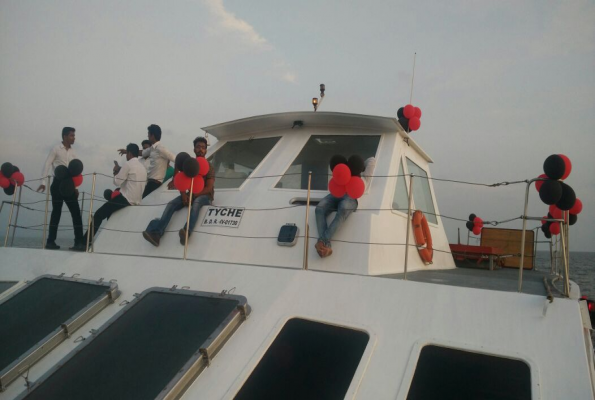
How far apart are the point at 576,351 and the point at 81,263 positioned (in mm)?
Answer: 4570

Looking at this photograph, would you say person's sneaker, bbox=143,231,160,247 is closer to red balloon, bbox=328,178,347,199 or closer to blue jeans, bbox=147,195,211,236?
blue jeans, bbox=147,195,211,236

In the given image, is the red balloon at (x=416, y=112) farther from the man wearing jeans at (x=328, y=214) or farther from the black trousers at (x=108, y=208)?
the black trousers at (x=108, y=208)

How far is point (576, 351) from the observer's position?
8.75 ft

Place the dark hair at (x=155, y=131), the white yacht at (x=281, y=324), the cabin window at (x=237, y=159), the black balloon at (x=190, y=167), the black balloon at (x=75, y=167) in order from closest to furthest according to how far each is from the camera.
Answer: the white yacht at (x=281, y=324) < the black balloon at (x=190, y=167) < the cabin window at (x=237, y=159) < the black balloon at (x=75, y=167) < the dark hair at (x=155, y=131)

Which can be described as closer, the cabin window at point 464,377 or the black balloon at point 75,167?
the cabin window at point 464,377

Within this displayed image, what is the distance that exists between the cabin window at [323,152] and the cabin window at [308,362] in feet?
7.40

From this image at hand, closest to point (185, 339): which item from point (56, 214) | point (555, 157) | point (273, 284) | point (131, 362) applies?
point (131, 362)

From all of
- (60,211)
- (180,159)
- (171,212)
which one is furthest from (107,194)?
(180,159)

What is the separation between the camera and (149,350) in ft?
10.7

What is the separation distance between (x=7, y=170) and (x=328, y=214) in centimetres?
528

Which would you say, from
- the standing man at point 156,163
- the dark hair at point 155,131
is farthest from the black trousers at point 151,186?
the dark hair at point 155,131

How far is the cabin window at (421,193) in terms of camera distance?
6.05 m

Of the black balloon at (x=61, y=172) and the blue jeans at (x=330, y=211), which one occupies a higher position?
the black balloon at (x=61, y=172)

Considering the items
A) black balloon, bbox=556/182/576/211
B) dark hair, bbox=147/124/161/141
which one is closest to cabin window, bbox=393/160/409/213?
black balloon, bbox=556/182/576/211
